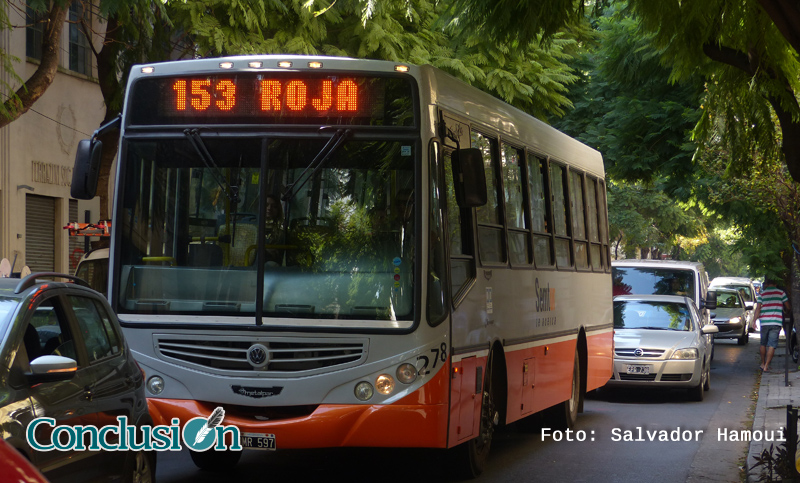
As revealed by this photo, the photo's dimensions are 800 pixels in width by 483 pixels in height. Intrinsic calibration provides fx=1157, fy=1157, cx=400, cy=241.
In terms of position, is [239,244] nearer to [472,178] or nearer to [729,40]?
[472,178]

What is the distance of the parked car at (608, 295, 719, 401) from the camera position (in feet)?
54.7

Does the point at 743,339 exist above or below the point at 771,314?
below

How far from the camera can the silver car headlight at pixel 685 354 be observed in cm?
1675

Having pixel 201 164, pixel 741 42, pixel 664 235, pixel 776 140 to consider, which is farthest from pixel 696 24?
pixel 664 235

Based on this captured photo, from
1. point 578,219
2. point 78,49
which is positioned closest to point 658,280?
point 578,219

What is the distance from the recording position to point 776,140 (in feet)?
27.7

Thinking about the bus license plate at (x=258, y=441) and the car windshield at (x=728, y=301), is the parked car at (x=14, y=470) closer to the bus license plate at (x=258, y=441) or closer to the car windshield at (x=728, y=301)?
the bus license plate at (x=258, y=441)

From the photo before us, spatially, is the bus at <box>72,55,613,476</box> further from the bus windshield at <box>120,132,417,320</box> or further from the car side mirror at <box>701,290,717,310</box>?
the car side mirror at <box>701,290,717,310</box>

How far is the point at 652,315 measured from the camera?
18.3m

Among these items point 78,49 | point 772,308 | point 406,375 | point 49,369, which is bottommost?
point 406,375

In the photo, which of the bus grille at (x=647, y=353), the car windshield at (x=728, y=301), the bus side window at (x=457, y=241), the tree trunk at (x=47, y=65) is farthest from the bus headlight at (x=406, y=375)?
the car windshield at (x=728, y=301)

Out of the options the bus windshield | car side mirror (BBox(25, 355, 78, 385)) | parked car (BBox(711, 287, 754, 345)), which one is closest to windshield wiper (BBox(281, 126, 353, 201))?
the bus windshield

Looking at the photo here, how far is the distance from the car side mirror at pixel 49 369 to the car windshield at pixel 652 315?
43.9 feet

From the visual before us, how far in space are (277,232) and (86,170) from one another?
1538 mm
